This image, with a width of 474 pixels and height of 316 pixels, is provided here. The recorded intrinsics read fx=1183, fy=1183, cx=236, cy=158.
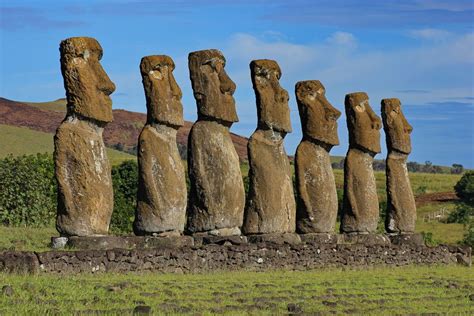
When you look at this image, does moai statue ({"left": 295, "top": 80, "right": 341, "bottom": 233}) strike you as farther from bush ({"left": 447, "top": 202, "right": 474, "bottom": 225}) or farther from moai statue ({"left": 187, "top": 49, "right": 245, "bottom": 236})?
bush ({"left": 447, "top": 202, "right": 474, "bottom": 225})

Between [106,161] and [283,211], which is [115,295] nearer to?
[106,161]

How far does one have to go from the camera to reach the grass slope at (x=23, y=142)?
62.2 m

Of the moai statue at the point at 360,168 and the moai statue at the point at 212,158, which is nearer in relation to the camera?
the moai statue at the point at 212,158

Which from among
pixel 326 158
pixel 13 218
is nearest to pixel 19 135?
pixel 13 218

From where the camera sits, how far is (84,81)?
2020 cm

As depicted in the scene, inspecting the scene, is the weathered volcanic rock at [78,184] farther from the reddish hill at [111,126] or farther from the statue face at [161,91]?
the reddish hill at [111,126]

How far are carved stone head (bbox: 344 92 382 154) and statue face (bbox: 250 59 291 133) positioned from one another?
264 cm

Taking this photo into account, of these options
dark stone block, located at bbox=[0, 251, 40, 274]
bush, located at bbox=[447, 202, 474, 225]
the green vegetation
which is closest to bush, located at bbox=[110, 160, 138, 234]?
the green vegetation

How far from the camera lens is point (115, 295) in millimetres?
15922

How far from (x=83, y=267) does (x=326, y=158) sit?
25.8ft

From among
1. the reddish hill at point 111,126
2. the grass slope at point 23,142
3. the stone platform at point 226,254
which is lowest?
the stone platform at point 226,254

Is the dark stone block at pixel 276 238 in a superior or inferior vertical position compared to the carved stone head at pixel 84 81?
inferior

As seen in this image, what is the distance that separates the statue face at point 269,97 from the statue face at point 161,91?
95.1 inches

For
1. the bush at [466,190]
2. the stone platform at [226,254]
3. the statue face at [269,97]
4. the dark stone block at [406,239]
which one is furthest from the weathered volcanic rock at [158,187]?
the bush at [466,190]
